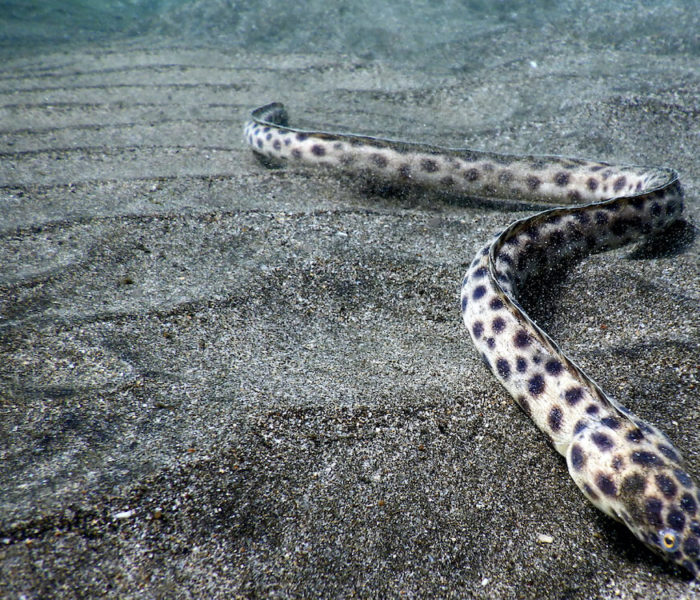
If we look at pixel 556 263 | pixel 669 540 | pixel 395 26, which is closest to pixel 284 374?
pixel 669 540

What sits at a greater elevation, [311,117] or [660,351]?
[311,117]

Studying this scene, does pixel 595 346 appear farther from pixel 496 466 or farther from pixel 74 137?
pixel 74 137

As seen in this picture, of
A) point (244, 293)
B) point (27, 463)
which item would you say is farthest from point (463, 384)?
point (27, 463)

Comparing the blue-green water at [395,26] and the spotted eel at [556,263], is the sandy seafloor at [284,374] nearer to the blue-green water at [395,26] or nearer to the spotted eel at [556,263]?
the spotted eel at [556,263]

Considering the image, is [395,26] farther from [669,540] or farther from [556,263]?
[669,540]

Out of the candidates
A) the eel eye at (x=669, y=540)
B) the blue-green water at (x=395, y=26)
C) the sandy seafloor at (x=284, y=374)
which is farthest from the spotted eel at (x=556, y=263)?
the blue-green water at (x=395, y=26)

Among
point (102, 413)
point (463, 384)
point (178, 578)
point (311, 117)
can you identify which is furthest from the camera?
point (311, 117)
